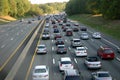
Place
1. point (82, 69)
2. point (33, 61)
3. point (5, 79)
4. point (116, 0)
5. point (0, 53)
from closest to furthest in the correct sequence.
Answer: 1. point (5, 79)
2. point (82, 69)
3. point (33, 61)
4. point (0, 53)
5. point (116, 0)

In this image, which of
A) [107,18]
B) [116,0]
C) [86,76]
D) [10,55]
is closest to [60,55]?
[10,55]

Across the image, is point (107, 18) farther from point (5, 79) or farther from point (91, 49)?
point (5, 79)

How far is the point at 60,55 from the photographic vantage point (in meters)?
48.4

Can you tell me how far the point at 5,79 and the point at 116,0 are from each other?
84245mm

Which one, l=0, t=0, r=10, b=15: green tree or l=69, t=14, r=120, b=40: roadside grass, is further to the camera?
l=0, t=0, r=10, b=15: green tree

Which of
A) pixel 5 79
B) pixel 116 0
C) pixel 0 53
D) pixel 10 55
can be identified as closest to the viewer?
pixel 5 79

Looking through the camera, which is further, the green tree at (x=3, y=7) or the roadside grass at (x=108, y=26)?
the green tree at (x=3, y=7)

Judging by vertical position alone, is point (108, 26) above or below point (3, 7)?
above

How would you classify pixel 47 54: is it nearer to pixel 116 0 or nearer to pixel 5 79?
pixel 5 79

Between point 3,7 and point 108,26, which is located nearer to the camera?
point 108,26

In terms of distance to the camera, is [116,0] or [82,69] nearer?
[82,69]

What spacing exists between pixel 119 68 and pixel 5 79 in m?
12.6

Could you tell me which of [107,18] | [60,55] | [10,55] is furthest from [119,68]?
[107,18]

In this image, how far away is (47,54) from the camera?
49.6 meters
